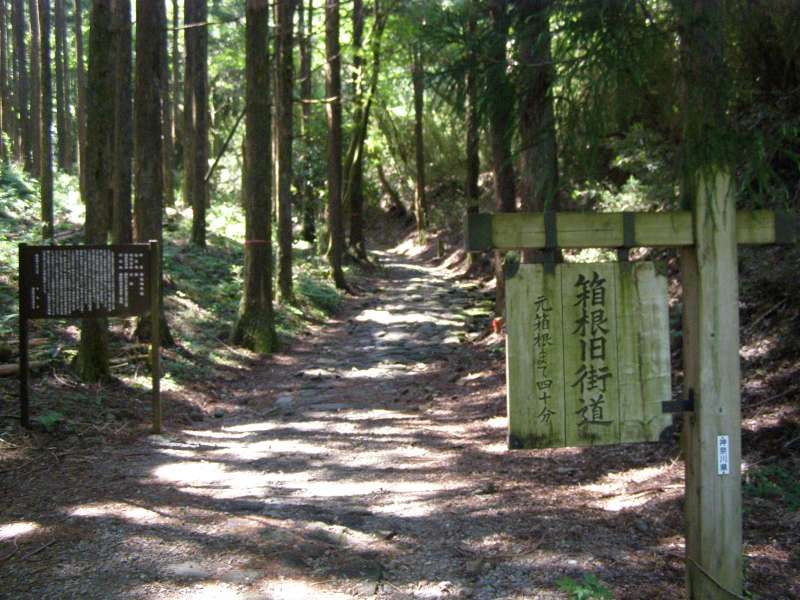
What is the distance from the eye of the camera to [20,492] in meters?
6.68

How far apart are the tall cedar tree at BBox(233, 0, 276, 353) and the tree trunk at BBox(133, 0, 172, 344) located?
1993 millimetres

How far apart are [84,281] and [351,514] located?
4.40 m

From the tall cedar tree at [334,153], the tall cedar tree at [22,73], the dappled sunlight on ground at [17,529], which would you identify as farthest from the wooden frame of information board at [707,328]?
the tall cedar tree at [22,73]

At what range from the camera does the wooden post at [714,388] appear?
427cm

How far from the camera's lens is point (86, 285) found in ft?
29.0

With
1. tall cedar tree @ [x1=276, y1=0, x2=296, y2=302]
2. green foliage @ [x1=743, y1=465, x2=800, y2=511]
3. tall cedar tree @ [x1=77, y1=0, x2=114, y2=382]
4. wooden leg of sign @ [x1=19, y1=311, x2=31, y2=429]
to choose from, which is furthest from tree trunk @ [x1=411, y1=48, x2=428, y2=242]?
green foliage @ [x1=743, y1=465, x2=800, y2=511]

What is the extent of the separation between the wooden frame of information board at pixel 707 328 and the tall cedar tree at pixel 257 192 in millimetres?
11359

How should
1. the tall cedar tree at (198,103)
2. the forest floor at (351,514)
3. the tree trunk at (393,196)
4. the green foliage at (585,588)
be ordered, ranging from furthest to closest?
1. the tree trunk at (393,196)
2. the tall cedar tree at (198,103)
3. the forest floor at (351,514)
4. the green foliage at (585,588)

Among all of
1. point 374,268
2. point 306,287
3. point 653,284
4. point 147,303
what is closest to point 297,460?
point 147,303

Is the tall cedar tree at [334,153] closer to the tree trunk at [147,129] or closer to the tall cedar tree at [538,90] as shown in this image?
the tree trunk at [147,129]

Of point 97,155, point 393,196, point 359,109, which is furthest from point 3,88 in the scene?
point 97,155

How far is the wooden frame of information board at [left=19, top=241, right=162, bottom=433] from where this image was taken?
8.62 m

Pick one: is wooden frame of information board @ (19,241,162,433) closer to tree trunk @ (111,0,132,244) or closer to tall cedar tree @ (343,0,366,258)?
tree trunk @ (111,0,132,244)

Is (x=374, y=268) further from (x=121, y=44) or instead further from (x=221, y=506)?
(x=221, y=506)
